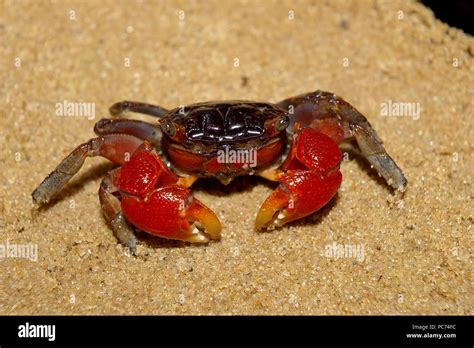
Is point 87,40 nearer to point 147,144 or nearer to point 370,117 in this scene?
point 147,144

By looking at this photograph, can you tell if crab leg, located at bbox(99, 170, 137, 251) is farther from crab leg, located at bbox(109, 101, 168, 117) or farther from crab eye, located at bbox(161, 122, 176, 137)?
crab leg, located at bbox(109, 101, 168, 117)

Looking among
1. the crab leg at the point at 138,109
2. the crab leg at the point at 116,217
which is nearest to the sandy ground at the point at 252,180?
the crab leg at the point at 116,217

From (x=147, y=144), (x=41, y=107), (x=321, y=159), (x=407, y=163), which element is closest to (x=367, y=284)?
(x=321, y=159)

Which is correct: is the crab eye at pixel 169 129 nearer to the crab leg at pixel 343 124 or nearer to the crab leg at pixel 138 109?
the crab leg at pixel 138 109

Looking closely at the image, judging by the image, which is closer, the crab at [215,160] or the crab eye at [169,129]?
the crab at [215,160]

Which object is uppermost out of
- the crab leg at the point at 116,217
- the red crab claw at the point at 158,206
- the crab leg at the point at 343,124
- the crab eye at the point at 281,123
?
the crab eye at the point at 281,123

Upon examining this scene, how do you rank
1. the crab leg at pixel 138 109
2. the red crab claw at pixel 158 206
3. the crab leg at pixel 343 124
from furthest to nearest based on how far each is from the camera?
1. the crab leg at pixel 138 109
2. the crab leg at pixel 343 124
3. the red crab claw at pixel 158 206

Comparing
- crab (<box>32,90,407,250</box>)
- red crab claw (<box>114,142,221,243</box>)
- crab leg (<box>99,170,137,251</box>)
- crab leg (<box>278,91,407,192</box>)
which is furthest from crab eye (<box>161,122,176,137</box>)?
crab leg (<box>278,91,407,192</box>)

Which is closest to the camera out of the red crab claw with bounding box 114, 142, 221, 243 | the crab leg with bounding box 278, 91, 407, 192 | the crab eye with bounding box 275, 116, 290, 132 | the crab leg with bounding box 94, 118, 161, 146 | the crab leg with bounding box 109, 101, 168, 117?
the red crab claw with bounding box 114, 142, 221, 243
